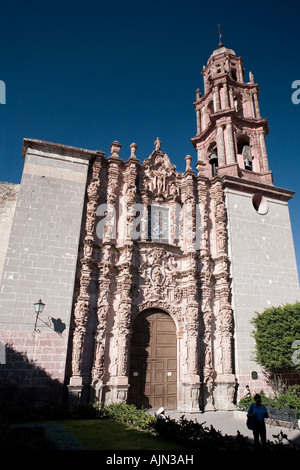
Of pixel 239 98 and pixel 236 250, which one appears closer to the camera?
pixel 236 250

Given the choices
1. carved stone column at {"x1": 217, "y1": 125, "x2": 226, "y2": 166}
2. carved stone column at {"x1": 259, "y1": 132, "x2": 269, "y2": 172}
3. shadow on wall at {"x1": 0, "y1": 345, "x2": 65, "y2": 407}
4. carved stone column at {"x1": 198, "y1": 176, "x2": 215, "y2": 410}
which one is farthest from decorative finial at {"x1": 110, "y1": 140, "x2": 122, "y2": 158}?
shadow on wall at {"x1": 0, "y1": 345, "x2": 65, "y2": 407}

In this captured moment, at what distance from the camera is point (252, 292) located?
50.0 ft

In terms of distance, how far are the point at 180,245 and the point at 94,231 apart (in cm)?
419

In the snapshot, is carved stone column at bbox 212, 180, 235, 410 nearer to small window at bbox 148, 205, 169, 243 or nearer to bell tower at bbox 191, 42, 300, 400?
bell tower at bbox 191, 42, 300, 400

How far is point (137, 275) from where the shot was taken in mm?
14141

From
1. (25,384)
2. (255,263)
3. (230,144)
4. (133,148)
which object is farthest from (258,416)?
(230,144)

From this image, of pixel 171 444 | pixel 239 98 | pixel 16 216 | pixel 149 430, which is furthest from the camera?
pixel 239 98

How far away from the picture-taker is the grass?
6.26 m

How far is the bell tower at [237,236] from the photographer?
1400cm

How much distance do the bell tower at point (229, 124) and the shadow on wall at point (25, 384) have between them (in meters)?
12.9

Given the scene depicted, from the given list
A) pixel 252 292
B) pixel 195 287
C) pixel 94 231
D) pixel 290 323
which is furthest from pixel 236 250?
pixel 94 231

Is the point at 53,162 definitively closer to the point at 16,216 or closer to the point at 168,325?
the point at 16,216

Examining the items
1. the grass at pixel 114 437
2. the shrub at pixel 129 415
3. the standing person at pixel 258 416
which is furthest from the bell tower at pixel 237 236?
the standing person at pixel 258 416

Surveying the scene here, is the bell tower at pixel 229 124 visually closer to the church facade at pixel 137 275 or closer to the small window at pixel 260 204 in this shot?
the church facade at pixel 137 275
